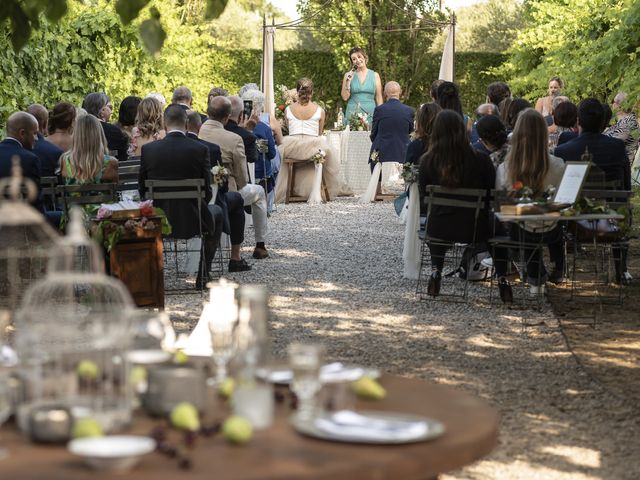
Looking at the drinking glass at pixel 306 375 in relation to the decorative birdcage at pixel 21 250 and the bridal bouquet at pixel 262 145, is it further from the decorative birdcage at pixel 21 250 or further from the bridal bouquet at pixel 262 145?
the bridal bouquet at pixel 262 145

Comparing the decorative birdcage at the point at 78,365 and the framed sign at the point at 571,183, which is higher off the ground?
the framed sign at the point at 571,183

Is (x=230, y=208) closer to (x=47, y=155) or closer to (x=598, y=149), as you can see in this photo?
(x=47, y=155)

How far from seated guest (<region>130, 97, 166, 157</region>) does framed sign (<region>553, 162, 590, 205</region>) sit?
374 cm

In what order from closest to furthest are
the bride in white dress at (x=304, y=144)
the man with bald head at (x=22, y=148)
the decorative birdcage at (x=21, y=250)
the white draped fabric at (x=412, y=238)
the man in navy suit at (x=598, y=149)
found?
1. the decorative birdcage at (x=21, y=250)
2. the man with bald head at (x=22, y=148)
3. the man in navy suit at (x=598, y=149)
4. the white draped fabric at (x=412, y=238)
5. the bride in white dress at (x=304, y=144)

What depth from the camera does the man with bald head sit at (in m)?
8.51

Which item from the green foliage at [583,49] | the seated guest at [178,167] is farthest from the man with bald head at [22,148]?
the green foliage at [583,49]

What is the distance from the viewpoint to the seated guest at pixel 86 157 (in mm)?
8758

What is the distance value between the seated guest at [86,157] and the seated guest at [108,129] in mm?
1826

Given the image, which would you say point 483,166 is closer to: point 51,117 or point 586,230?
point 586,230

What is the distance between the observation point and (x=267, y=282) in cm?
1017

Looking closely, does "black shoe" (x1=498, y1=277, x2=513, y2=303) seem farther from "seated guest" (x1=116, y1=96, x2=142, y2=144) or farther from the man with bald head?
"seated guest" (x1=116, y1=96, x2=142, y2=144)

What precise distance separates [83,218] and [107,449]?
6232 mm

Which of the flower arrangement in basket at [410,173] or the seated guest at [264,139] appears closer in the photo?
the flower arrangement in basket at [410,173]

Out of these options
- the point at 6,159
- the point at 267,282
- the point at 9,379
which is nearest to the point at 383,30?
the point at 267,282
